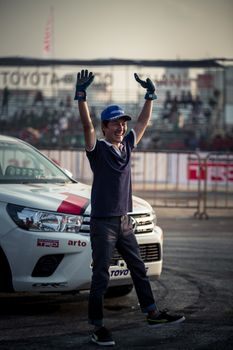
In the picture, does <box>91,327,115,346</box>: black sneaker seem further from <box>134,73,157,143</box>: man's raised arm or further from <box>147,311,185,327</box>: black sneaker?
<box>134,73,157,143</box>: man's raised arm

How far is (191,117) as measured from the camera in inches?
1209

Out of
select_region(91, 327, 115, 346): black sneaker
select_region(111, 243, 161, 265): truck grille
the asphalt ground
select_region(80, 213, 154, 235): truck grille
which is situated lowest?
the asphalt ground

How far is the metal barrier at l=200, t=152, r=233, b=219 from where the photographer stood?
1792 cm

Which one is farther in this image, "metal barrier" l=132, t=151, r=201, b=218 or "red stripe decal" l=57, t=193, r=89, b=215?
"metal barrier" l=132, t=151, r=201, b=218

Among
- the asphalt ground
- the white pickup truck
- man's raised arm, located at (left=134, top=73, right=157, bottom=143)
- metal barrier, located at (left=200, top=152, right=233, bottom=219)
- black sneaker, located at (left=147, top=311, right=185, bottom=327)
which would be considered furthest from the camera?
metal barrier, located at (left=200, top=152, right=233, bottom=219)

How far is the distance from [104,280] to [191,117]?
24714 millimetres

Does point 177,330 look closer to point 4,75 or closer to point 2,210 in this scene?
point 2,210

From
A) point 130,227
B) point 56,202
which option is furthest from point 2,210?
point 130,227

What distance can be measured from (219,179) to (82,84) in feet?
41.4

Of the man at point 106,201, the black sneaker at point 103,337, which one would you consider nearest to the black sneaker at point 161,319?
the man at point 106,201

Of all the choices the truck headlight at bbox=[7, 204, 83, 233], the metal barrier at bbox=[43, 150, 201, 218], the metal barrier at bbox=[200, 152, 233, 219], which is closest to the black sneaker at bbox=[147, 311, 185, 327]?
the truck headlight at bbox=[7, 204, 83, 233]

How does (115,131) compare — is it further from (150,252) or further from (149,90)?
(150,252)

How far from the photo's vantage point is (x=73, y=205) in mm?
7242

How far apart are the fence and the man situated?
36.3 ft
